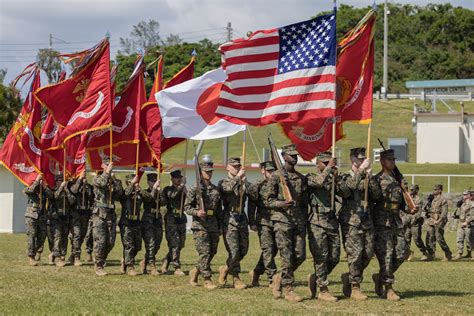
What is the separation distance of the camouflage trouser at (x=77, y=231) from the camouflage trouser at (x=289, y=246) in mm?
7406

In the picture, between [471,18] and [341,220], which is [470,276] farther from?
[471,18]

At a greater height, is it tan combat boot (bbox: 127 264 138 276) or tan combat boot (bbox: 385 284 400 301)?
tan combat boot (bbox: 385 284 400 301)

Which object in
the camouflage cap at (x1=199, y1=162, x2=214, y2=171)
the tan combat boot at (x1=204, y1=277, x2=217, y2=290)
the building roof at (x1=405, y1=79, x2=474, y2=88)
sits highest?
the building roof at (x1=405, y1=79, x2=474, y2=88)

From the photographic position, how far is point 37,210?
65.6 feet

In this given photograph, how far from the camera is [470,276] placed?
18.3m

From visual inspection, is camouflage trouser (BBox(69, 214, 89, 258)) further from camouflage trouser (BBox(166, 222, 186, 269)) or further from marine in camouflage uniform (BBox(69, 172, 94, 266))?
camouflage trouser (BBox(166, 222, 186, 269))

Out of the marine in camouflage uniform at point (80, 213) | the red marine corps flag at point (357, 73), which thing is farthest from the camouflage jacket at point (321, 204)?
the marine in camouflage uniform at point (80, 213)

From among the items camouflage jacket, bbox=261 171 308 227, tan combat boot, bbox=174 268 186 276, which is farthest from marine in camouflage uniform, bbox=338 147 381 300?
tan combat boot, bbox=174 268 186 276

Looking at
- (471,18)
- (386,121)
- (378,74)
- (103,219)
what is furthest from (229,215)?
(471,18)

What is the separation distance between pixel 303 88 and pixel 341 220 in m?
2.18

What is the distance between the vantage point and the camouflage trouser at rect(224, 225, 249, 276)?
49.8 feet

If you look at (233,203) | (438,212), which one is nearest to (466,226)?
(438,212)

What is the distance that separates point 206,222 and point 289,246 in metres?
2.28

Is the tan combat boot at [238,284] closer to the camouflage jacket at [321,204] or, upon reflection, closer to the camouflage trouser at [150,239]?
the camouflage jacket at [321,204]
